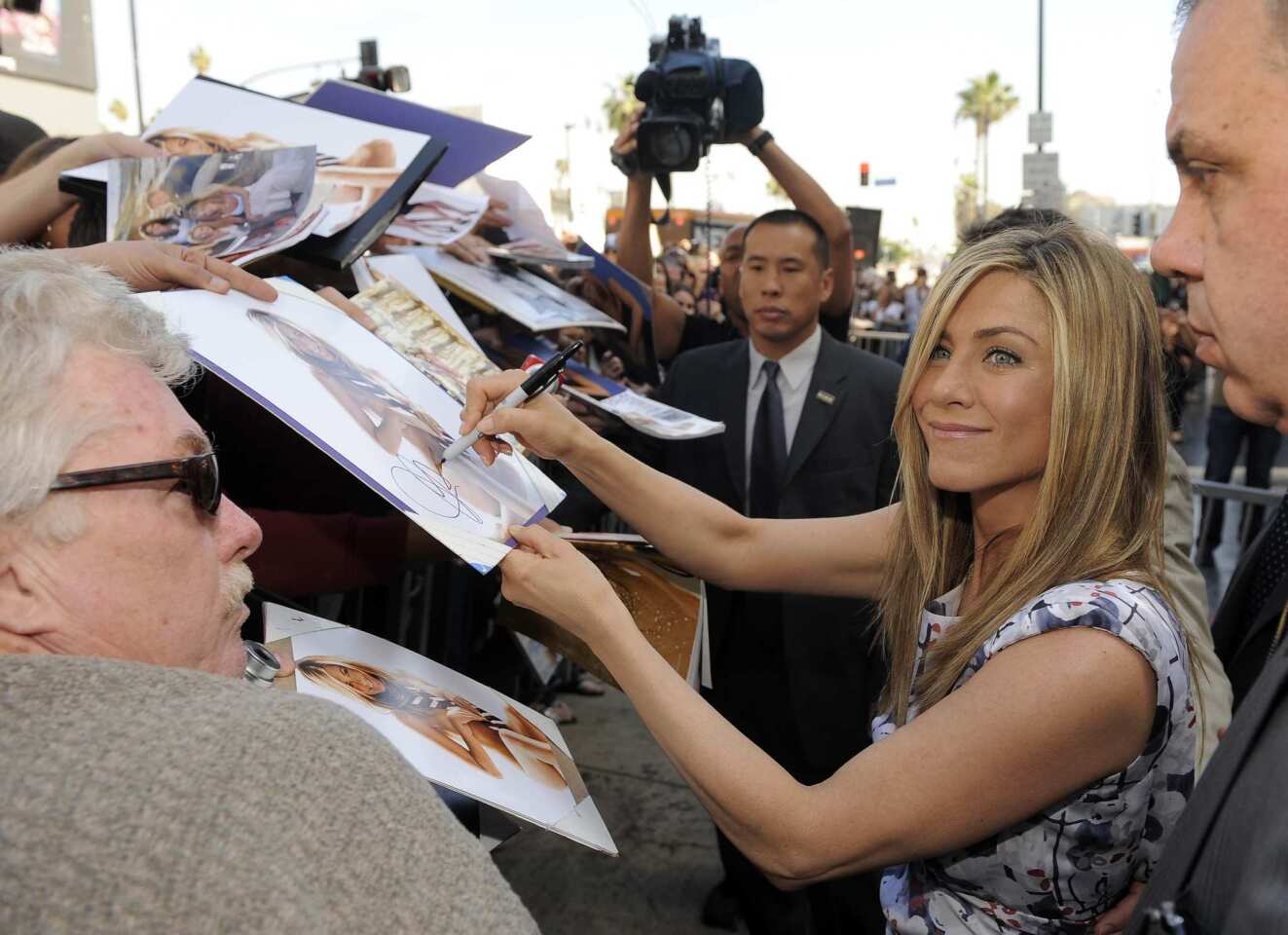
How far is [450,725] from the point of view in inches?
51.3

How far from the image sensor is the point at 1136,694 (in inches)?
57.5

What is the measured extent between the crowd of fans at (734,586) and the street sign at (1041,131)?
14871mm

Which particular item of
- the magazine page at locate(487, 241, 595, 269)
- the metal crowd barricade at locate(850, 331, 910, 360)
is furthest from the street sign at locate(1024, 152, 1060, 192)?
the magazine page at locate(487, 241, 595, 269)

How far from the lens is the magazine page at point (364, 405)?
50.0 inches

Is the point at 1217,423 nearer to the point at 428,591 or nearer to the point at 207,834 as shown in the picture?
the point at 428,591

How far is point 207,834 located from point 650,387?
133 inches

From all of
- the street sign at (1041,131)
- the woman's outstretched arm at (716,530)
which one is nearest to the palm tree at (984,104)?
the street sign at (1041,131)

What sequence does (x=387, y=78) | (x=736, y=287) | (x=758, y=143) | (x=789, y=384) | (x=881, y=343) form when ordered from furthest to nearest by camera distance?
(x=881, y=343), (x=736, y=287), (x=387, y=78), (x=758, y=143), (x=789, y=384)

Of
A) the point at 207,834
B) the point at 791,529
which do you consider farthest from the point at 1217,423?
the point at 207,834

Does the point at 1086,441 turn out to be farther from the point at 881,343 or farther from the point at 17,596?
the point at 881,343

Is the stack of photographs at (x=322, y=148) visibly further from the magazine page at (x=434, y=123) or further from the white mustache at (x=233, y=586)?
the white mustache at (x=233, y=586)

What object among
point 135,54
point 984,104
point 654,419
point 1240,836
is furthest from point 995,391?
point 984,104

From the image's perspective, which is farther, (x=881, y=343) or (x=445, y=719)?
(x=881, y=343)

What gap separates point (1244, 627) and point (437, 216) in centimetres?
210
